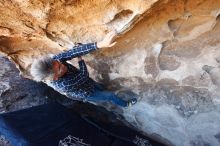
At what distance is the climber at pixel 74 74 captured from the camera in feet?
6.54

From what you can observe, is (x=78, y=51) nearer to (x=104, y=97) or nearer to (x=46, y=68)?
(x=46, y=68)

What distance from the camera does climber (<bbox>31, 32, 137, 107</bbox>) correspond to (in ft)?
6.54

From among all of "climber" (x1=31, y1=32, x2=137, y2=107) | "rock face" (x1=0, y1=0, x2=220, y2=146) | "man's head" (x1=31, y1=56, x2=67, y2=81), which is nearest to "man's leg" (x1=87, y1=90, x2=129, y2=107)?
"climber" (x1=31, y1=32, x2=137, y2=107)

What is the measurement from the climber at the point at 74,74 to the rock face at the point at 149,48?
0.11 metres

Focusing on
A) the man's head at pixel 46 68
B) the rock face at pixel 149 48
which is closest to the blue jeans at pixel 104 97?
the rock face at pixel 149 48

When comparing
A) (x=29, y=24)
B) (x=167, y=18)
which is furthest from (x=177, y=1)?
(x=29, y=24)

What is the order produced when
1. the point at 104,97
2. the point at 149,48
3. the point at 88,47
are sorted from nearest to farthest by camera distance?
1. the point at 88,47
2. the point at 149,48
3. the point at 104,97

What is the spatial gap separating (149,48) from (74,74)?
56 centimetres

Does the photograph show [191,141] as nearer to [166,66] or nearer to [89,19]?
[166,66]

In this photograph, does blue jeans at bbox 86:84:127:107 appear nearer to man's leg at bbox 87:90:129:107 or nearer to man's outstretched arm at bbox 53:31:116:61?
man's leg at bbox 87:90:129:107

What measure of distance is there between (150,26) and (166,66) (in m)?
0.34

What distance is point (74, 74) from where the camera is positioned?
2248 mm

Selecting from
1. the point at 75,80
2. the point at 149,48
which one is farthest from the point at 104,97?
the point at 149,48

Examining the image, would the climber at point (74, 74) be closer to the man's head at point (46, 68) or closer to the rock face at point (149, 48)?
the man's head at point (46, 68)
